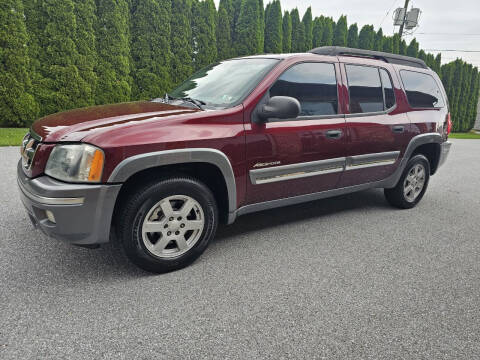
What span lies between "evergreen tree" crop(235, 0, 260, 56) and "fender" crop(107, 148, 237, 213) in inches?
470

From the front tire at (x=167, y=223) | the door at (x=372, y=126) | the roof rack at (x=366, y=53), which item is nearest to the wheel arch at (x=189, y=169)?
the front tire at (x=167, y=223)

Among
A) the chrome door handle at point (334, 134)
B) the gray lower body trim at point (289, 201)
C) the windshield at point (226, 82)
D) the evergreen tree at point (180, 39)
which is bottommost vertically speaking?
the gray lower body trim at point (289, 201)

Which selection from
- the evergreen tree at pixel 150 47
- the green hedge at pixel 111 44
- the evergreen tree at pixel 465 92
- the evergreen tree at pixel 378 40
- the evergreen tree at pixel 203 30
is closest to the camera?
the green hedge at pixel 111 44

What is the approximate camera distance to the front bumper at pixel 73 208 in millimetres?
2270

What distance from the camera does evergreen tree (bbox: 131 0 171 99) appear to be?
35.6 ft

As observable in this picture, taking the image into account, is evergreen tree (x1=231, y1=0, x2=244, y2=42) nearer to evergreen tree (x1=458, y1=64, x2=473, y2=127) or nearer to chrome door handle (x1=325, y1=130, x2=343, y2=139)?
chrome door handle (x1=325, y1=130, x2=343, y2=139)

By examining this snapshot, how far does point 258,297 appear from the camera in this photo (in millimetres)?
2410

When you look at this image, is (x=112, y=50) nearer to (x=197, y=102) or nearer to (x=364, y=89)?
(x=197, y=102)

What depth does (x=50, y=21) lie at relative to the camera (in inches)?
363

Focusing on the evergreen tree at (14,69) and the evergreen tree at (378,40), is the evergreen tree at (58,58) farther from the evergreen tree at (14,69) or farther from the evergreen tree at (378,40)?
the evergreen tree at (378,40)

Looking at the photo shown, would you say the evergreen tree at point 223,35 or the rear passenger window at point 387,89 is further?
the evergreen tree at point 223,35

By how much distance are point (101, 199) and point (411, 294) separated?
224 centimetres

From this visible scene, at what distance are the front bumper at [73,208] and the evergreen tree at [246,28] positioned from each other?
12.5 meters

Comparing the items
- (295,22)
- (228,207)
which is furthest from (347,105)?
(295,22)
